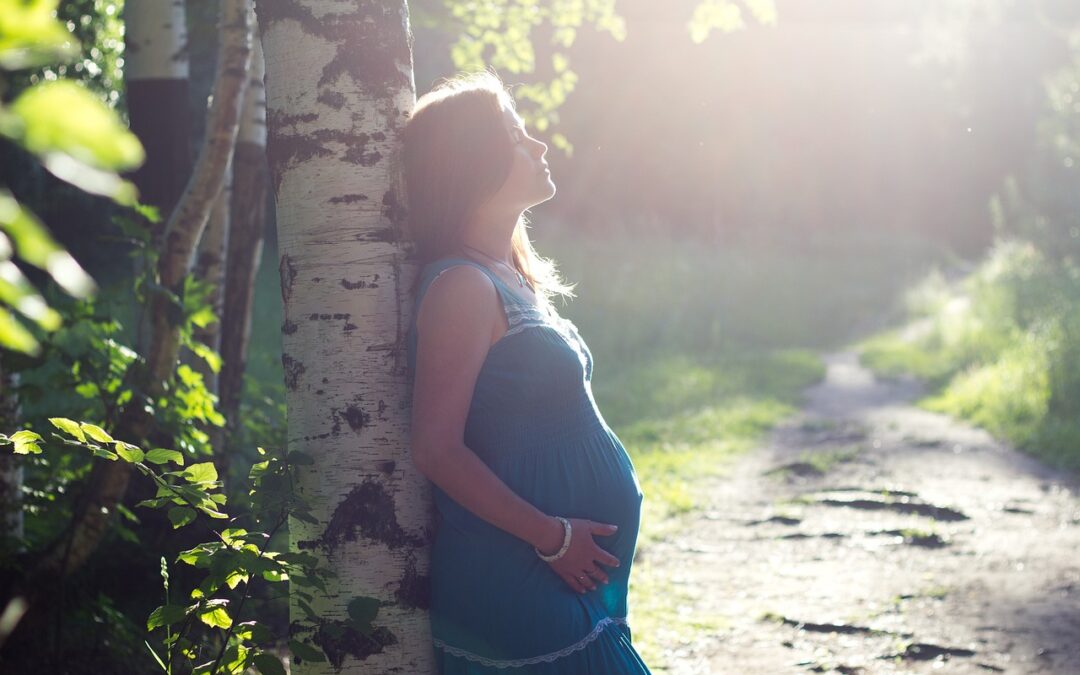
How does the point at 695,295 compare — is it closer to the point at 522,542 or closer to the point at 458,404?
the point at 522,542

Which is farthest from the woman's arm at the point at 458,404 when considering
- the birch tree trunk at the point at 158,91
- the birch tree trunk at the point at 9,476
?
the birch tree trunk at the point at 158,91

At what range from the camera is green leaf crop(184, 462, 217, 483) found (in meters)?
2.12

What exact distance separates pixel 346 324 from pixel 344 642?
2.27ft

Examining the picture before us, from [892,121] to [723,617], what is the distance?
125 ft

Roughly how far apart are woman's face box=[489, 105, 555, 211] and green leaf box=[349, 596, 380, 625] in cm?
97

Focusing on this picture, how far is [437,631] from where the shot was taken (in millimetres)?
2318

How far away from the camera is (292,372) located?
2273 millimetres

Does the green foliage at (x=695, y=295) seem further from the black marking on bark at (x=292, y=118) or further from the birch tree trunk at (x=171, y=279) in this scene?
the black marking on bark at (x=292, y=118)

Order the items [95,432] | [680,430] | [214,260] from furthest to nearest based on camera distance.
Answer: [680,430] < [214,260] < [95,432]

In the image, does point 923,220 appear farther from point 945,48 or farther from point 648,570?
point 648,570

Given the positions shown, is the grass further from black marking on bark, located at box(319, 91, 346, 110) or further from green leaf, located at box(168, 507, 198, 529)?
black marking on bark, located at box(319, 91, 346, 110)

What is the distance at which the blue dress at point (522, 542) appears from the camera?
7.38 feet

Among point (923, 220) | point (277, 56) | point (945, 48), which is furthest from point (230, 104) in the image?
point (923, 220)

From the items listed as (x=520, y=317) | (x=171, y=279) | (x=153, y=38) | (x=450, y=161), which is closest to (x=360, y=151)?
(x=450, y=161)
